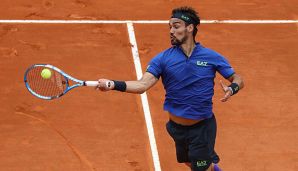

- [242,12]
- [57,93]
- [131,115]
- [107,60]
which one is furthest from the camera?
[242,12]

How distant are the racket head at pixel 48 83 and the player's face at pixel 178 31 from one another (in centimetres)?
132

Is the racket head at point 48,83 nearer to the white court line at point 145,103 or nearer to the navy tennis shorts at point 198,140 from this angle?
the navy tennis shorts at point 198,140

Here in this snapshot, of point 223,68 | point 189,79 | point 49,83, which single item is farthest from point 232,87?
point 49,83

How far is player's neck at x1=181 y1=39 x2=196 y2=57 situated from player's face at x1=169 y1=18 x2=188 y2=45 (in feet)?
0.14

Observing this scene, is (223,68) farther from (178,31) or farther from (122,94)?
(122,94)

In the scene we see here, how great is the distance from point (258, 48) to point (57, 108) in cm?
395

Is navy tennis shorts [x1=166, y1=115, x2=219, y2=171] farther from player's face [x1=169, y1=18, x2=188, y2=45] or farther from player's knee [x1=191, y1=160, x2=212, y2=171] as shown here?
player's face [x1=169, y1=18, x2=188, y2=45]

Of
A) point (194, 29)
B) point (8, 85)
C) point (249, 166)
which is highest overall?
point (194, 29)

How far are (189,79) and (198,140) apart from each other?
743 millimetres

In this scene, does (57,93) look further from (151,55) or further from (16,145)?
(151,55)

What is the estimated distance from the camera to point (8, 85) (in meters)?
10.7

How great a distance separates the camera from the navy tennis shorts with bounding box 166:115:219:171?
7.64 meters

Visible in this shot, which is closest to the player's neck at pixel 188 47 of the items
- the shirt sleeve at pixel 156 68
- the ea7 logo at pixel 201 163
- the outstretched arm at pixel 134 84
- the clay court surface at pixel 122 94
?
the shirt sleeve at pixel 156 68

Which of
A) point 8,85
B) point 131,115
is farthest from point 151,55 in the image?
point 8,85
